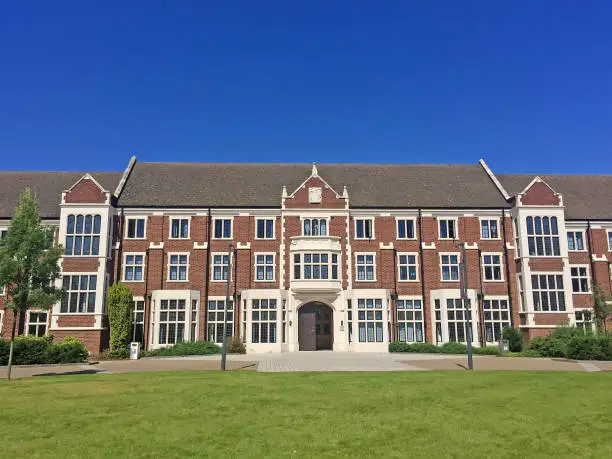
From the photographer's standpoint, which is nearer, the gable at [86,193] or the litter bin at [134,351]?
the litter bin at [134,351]

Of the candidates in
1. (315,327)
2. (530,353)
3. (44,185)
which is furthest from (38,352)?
(530,353)

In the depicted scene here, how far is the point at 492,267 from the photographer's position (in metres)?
36.4

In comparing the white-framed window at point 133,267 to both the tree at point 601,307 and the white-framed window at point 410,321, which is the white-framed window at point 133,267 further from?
the tree at point 601,307

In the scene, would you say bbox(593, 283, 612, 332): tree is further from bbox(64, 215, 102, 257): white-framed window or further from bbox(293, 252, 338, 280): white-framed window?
bbox(64, 215, 102, 257): white-framed window

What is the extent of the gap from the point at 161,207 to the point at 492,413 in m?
29.4

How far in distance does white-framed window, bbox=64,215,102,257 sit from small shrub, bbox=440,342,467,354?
2390 centimetres

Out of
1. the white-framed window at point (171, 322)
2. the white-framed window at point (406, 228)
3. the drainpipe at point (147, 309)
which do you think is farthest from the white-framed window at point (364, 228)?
the drainpipe at point (147, 309)

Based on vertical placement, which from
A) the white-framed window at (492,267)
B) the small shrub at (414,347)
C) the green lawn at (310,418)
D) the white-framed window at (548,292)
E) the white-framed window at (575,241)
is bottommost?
the green lawn at (310,418)

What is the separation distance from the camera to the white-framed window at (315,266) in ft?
114

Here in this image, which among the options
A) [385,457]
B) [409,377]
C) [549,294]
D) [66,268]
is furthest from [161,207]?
[385,457]

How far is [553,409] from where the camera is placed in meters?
11.9

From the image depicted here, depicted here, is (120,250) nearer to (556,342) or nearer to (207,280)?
(207,280)

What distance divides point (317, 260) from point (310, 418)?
2430 centimetres

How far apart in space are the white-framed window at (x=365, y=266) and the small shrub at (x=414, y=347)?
190 inches
